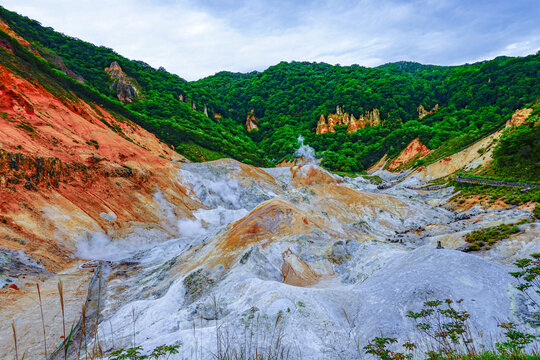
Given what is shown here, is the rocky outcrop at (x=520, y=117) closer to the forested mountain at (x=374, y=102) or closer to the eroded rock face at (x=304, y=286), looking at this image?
the forested mountain at (x=374, y=102)

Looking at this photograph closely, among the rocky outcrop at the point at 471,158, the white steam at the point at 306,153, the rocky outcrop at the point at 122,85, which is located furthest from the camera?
the white steam at the point at 306,153

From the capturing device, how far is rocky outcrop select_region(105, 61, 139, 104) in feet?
230

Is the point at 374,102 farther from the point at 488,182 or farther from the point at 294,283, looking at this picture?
the point at 294,283

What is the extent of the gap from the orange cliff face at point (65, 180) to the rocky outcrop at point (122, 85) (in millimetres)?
29793

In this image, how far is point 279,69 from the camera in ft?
489

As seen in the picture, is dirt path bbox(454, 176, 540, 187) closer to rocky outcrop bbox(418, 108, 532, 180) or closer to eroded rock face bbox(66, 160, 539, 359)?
rocky outcrop bbox(418, 108, 532, 180)

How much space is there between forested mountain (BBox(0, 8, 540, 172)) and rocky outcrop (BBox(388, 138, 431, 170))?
1826mm

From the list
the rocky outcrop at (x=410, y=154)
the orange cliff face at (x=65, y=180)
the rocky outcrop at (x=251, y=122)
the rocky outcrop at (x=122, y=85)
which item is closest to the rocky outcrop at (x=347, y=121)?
the rocky outcrop at (x=251, y=122)

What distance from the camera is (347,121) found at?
357 feet

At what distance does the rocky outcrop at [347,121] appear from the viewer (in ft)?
350

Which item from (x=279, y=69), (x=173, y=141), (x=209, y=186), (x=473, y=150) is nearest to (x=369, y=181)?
(x=473, y=150)

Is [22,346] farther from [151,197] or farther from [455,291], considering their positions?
[151,197]

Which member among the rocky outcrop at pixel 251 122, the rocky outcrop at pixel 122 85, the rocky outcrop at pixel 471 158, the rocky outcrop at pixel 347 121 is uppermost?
the rocky outcrop at pixel 122 85

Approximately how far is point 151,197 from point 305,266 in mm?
24112
